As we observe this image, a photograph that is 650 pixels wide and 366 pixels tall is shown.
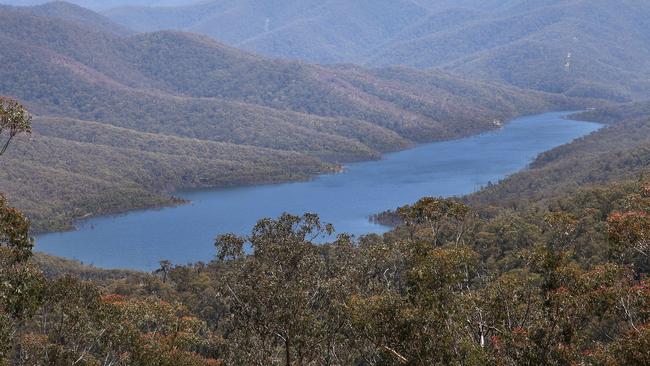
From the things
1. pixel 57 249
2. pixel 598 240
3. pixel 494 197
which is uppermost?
pixel 598 240

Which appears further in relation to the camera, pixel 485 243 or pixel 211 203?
pixel 211 203

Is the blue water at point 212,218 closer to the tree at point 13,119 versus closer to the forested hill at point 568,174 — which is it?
the forested hill at point 568,174

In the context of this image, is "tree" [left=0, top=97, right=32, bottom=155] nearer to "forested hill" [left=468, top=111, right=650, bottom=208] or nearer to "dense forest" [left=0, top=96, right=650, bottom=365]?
"dense forest" [left=0, top=96, right=650, bottom=365]

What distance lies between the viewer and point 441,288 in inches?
814

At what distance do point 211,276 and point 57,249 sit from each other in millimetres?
80041

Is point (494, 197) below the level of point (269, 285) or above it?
below

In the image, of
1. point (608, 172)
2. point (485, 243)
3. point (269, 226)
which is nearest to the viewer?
point (269, 226)

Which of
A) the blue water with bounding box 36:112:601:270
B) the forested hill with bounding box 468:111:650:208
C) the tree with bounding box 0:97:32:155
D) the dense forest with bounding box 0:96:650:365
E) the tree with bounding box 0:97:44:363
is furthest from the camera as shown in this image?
the blue water with bounding box 36:112:601:270

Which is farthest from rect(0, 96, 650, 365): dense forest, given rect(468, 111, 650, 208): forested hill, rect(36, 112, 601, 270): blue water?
rect(36, 112, 601, 270): blue water

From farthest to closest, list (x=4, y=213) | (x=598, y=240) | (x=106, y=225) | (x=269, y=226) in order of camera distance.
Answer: (x=106, y=225), (x=598, y=240), (x=269, y=226), (x=4, y=213)

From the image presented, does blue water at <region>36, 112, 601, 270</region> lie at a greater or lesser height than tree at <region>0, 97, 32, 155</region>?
lesser

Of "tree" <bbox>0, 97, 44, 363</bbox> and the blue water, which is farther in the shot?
the blue water

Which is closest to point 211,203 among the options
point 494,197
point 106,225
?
point 106,225

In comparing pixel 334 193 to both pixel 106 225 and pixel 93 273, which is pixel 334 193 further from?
pixel 93 273
